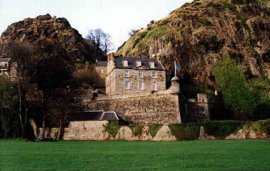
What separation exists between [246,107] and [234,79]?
23.2ft

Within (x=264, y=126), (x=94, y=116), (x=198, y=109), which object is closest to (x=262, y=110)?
(x=198, y=109)

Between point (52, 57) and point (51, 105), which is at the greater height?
point (52, 57)

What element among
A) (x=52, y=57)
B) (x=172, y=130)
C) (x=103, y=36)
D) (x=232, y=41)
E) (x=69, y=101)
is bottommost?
(x=172, y=130)

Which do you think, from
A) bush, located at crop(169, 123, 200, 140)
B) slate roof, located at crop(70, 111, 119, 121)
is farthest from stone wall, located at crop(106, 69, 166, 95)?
bush, located at crop(169, 123, 200, 140)

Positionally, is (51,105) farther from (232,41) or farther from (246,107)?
(232,41)

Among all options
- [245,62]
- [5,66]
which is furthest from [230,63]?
[5,66]

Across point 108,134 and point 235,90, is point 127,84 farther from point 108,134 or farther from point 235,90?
point 108,134

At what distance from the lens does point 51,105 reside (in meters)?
76.1

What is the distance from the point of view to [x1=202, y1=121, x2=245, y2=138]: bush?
203 ft

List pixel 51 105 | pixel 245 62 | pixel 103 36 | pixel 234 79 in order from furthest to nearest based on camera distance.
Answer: pixel 103 36 < pixel 245 62 < pixel 234 79 < pixel 51 105

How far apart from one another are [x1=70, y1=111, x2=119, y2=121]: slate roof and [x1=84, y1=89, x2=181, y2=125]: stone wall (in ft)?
A: 5.11

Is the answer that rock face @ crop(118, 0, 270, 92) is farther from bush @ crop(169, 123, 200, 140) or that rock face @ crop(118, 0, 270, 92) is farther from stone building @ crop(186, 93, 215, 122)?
bush @ crop(169, 123, 200, 140)

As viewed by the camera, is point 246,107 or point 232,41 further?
point 232,41

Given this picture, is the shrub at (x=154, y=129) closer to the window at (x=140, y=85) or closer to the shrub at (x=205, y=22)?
the window at (x=140, y=85)
